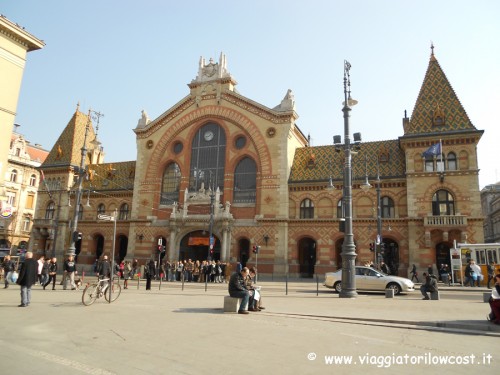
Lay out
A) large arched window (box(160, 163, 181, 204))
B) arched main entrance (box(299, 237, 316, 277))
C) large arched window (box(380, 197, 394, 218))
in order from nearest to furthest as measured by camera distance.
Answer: large arched window (box(380, 197, 394, 218)), arched main entrance (box(299, 237, 316, 277)), large arched window (box(160, 163, 181, 204))

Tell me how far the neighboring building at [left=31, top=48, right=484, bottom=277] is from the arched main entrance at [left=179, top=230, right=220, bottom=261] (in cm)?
10

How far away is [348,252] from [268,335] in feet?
31.7

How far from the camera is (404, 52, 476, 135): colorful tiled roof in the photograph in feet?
105

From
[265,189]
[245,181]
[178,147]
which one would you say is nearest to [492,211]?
[265,189]

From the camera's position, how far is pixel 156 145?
1652 inches

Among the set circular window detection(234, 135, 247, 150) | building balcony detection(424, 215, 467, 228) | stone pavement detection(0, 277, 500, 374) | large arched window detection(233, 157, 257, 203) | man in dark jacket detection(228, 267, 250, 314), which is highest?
circular window detection(234, 135, 247, 150)

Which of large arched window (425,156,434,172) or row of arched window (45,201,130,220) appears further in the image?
row of arched window (45,201,130,220)

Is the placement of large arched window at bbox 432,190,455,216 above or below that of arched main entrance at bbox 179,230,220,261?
above

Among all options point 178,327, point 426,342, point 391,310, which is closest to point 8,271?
point 178,327

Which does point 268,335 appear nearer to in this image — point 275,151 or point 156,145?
point 275,151

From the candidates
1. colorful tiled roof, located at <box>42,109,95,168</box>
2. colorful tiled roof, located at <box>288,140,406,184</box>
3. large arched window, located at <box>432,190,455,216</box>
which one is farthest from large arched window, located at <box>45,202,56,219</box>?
large arched window, located at <box>432,190,455,216</box>

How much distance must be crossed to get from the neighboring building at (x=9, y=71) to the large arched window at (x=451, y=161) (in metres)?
31.1

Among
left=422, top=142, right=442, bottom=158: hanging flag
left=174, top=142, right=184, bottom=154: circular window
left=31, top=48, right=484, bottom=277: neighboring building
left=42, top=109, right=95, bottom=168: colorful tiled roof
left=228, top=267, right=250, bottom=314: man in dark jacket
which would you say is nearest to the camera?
left=228, top=267, right=250, bottom=314: man in dark jacket

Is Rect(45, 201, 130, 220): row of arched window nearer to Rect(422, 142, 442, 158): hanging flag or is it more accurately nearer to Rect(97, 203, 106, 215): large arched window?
Rect(97, 203, 106, 215): large arched window
